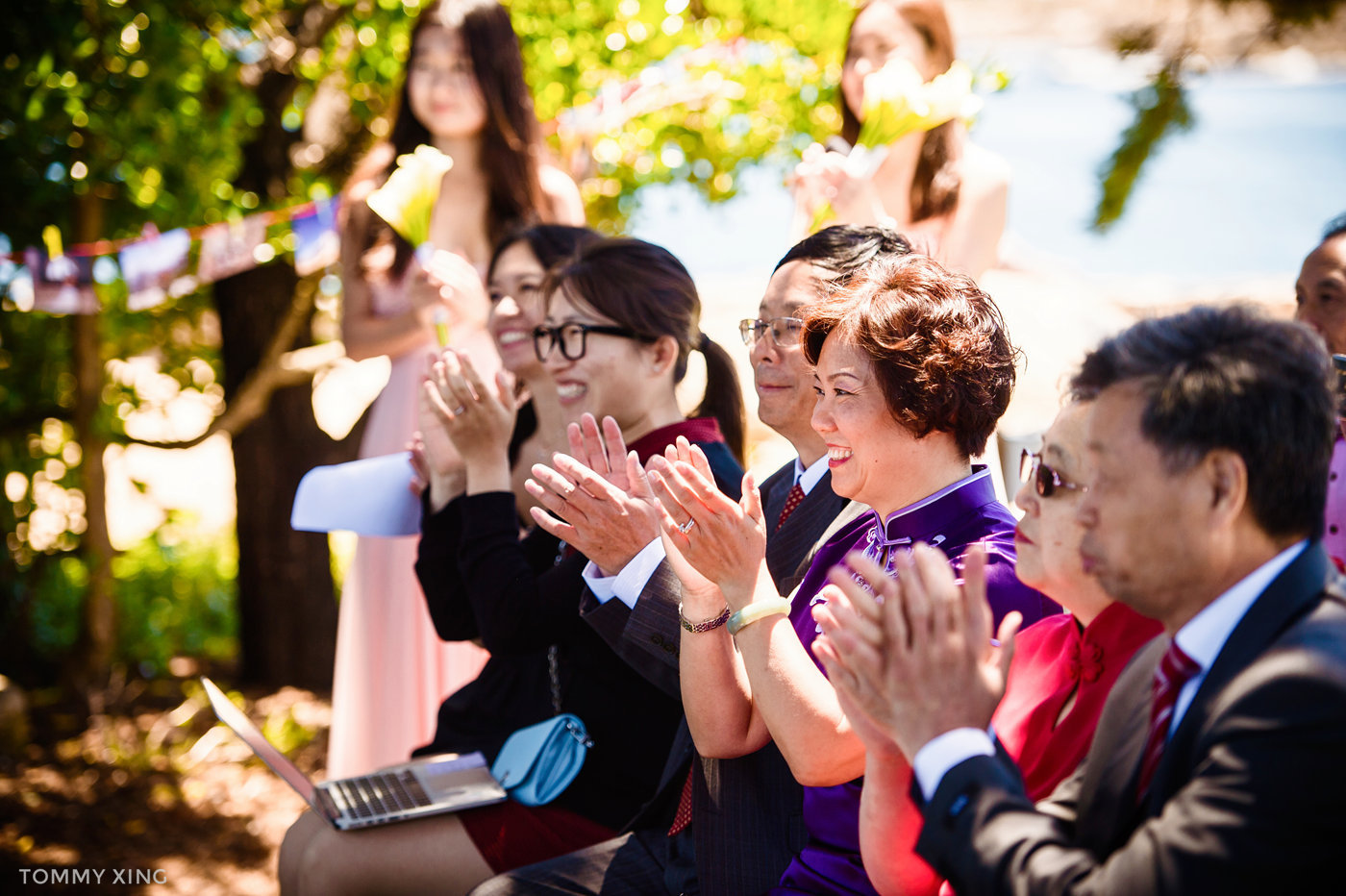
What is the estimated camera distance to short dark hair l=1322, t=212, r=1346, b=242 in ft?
8.01

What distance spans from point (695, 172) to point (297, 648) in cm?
308

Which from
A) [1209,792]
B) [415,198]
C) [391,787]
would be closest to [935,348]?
[1209,792]

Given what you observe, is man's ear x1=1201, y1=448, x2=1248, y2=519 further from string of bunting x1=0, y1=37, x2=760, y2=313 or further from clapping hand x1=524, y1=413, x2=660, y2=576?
string of bunting x1=0, y1=37, x2=760, y2=313

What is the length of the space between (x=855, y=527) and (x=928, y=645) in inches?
30.1

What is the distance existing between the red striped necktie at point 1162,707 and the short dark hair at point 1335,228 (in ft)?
5.06

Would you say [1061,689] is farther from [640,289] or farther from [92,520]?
[92,520]

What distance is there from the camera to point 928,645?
134 cm

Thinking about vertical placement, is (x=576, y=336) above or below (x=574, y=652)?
above

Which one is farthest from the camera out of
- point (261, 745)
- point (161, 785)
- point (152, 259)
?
point (161, 785)

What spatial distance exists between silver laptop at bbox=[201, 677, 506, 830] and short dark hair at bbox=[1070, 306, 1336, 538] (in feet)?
5.59

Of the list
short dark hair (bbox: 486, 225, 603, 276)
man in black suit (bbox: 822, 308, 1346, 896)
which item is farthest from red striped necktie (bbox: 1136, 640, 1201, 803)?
short dark hair (bbox: 486, 225, 603, 276)

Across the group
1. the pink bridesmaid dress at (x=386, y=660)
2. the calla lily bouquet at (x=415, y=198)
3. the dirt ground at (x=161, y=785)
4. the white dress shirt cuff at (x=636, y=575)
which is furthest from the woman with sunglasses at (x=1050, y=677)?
the dirt ground at (x=161, y=785)

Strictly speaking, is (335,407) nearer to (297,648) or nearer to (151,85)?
Answer: (297,648)

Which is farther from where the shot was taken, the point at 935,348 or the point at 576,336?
the point at 576,336
